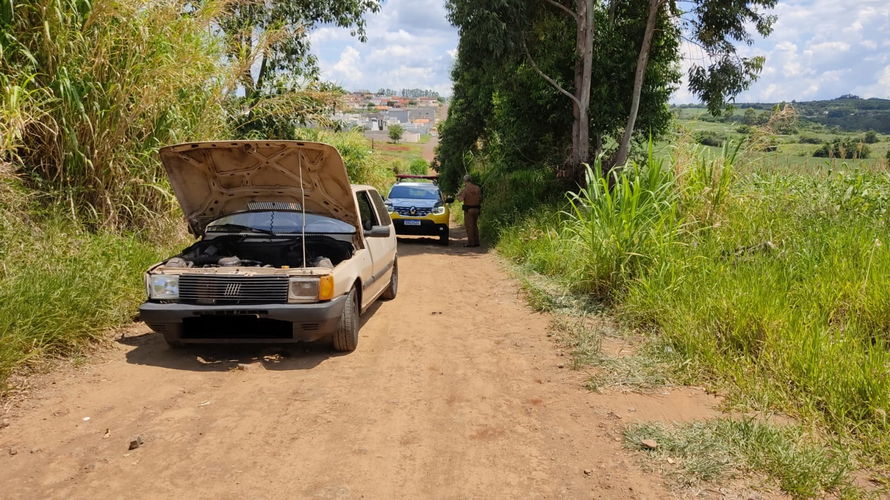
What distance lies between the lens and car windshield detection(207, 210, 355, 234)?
21.4ft

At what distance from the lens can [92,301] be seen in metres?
5.62

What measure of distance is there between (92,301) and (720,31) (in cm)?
1394

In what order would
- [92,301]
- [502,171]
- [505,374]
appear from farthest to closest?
[502,171]
[92,301]
[505,374]

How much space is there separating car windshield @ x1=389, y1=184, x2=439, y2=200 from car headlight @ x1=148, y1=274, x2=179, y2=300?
10132mm

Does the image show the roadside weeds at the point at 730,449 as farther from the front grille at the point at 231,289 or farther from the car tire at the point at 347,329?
the front grille at the point at 231,289

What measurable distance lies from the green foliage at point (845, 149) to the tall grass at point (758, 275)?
15.7 inches

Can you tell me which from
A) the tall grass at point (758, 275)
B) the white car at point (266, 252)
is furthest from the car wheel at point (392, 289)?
the tall grass at point (758, 275)

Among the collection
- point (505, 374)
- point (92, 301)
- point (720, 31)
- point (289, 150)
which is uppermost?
point (720, 31)

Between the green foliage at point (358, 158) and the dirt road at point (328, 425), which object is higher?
the green foliage at point (358, 158)

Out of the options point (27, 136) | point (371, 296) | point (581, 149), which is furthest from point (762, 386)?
point (581, 149)

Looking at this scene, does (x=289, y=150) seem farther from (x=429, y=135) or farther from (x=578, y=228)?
(x=429, y=135)

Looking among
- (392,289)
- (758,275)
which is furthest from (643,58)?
(758,275)

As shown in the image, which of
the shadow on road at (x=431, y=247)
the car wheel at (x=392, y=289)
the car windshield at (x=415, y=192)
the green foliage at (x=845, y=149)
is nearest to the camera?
the car wheel at (x=392, y=289)

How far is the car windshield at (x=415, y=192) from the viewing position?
15.3 meters
